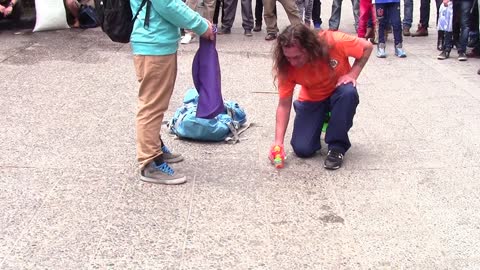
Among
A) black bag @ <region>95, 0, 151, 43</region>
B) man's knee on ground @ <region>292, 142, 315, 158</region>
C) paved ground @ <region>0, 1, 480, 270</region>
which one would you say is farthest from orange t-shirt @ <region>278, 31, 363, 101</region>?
black bag @ <region>95, 0, 151, 43</region>

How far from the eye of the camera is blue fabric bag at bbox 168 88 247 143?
4691 mm

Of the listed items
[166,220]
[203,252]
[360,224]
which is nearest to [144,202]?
[166,220]

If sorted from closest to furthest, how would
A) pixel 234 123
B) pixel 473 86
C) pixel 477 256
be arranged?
pixel 477 256 < pixel 234 123 < pixel 473 86

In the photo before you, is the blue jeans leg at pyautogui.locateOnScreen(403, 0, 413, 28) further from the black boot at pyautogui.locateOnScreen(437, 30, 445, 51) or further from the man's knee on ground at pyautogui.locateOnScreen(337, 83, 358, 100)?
the man's knee on ground at pyautogui.locateOnScreen(337, 83, 358, 100)

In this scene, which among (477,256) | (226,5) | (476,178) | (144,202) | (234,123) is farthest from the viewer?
(226,5)

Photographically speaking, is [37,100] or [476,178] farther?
[37,100]

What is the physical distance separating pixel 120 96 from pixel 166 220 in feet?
8.84

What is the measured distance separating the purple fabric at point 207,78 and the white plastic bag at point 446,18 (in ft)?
15.0

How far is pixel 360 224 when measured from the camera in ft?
11.4

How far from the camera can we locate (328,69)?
4242mm

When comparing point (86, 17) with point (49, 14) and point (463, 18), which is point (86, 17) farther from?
point (463, 18)

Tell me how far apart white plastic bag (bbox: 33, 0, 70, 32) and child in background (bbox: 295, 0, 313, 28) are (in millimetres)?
3524

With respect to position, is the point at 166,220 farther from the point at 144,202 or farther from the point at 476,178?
the point at 476,178

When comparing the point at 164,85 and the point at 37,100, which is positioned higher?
the point at 164,85
